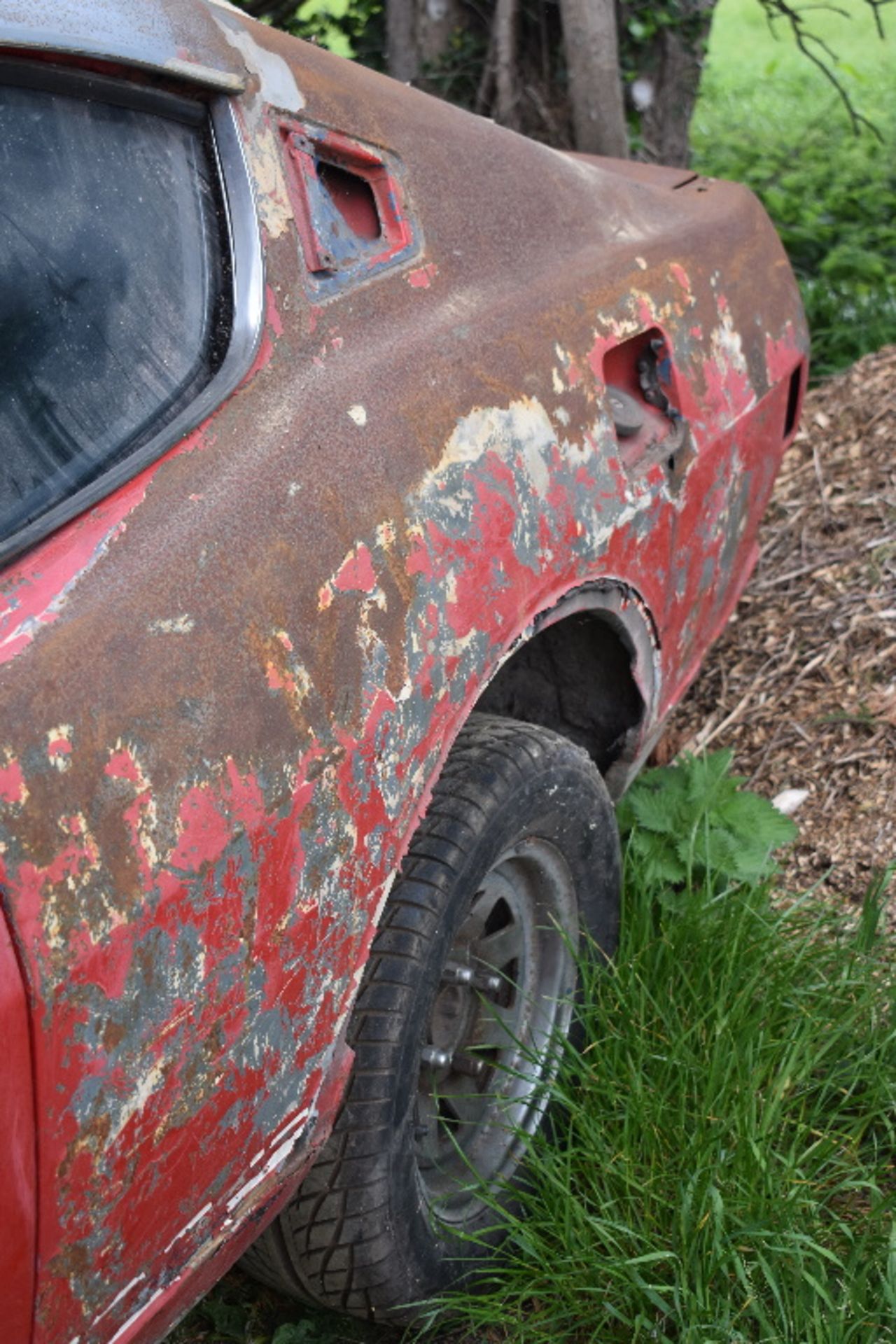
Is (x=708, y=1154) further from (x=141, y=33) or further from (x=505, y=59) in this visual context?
(x=505, y=59)

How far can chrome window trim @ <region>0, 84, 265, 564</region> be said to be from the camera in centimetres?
154

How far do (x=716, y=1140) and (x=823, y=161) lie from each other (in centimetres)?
705

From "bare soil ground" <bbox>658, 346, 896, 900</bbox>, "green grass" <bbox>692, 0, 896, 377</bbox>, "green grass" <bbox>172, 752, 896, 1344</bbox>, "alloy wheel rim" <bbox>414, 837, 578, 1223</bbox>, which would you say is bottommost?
"green grass" <bbox>692, 0, 896, 377</bbox>

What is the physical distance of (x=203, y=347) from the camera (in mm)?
1668

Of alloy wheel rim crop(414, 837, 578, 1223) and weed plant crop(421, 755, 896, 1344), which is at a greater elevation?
alloy wheel rim crop(414, 837, 578, 1223)

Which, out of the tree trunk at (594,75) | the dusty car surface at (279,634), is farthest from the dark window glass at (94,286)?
the tree trunk at (594,75)

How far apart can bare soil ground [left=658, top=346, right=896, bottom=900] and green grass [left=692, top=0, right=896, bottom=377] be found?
1296mm

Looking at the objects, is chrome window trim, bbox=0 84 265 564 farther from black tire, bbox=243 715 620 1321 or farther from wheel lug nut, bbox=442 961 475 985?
wheel lug nut, bbox=442 961 475 985

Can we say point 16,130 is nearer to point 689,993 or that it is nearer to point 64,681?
point 64,681

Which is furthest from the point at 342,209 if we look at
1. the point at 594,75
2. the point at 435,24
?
the point at 435,24

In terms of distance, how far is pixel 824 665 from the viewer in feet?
11.7

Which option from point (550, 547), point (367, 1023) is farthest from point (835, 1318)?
point (550, 547)

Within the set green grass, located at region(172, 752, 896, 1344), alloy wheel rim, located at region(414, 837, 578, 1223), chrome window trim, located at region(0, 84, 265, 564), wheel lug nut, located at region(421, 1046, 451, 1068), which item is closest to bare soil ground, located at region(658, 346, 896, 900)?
green grass, located at region(172, 752, 896, 1344)

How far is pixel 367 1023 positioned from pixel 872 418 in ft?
10.2
